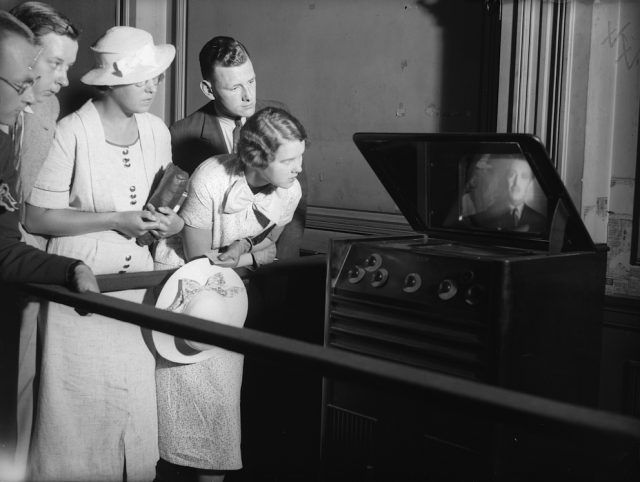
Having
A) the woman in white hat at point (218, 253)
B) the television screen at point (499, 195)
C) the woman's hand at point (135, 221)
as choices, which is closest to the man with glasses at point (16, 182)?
the woman's hand at point (135, 221)

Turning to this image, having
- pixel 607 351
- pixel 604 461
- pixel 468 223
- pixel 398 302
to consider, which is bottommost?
pixel 604 461

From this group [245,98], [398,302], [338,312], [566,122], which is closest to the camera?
[398,302]

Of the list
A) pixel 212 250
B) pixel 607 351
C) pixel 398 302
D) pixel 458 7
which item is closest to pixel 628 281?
pixel 607 351

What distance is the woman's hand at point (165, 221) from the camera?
8.35 feet

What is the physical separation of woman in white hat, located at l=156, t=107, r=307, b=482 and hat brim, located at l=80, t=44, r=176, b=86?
13.2 inches

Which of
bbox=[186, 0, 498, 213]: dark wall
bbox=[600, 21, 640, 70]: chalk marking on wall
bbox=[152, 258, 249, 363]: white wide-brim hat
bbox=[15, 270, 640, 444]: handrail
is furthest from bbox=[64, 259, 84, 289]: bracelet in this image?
bbox=[600, 21, 640, 70]: chalk marking on wall

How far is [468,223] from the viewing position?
263 centimetres

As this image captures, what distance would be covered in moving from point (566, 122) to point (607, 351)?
32.3 inches

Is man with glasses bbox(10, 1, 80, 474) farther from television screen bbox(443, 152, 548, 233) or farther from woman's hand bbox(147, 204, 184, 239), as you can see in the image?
television screen bbox(443, 152, 548, 233)

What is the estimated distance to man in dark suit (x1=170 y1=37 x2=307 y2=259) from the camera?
2895 mm

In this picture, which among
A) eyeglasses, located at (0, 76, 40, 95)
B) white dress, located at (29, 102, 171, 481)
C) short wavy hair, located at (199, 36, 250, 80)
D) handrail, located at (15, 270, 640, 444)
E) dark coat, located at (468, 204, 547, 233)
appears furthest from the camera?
short wavy hair, located at (199, 36, 250, 80)

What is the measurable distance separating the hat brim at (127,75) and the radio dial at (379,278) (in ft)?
3.10

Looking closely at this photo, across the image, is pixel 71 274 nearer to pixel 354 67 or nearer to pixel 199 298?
pixel 199 298

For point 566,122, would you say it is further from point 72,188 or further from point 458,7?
point 72,188
